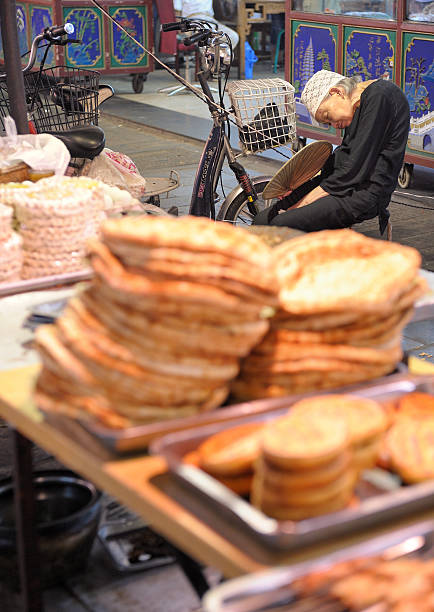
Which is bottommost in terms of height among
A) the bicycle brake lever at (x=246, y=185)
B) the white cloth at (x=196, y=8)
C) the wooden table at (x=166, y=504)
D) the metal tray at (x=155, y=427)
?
the bicycle brake lever at (x=246, y=185)

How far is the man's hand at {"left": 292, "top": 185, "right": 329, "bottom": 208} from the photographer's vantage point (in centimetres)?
533

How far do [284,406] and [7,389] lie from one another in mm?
704

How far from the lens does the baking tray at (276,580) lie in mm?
1458

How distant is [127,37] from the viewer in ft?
47.4

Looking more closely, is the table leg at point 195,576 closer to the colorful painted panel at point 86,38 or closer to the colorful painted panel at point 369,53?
the colorful painted panel at point 369,53

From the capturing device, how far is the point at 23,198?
3.12m

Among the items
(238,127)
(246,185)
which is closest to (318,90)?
(246,185)

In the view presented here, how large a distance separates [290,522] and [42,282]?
5.11 feet

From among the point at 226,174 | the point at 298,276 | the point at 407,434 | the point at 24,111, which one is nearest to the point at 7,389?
the point at 298,276

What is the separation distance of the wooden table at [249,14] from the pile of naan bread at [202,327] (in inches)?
557

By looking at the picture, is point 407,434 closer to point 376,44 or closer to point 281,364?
point 281,364

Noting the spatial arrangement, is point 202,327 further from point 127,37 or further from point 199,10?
point 199,10

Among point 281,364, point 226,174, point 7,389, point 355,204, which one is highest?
point 281,364

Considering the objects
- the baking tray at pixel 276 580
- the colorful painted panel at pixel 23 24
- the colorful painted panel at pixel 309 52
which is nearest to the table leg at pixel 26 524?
the baking tray at pixel 276 580
